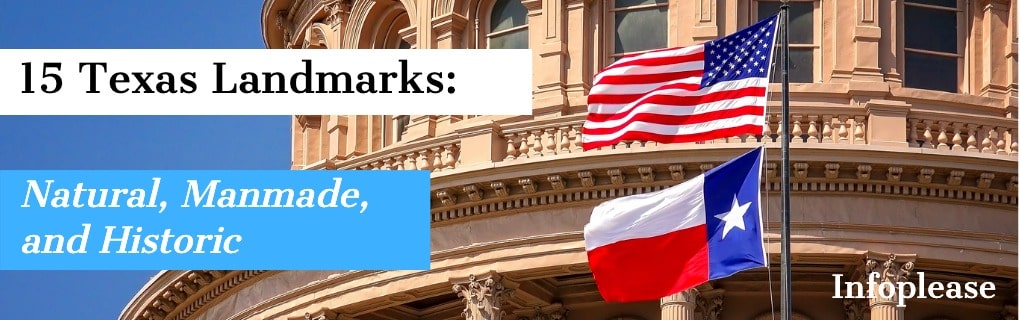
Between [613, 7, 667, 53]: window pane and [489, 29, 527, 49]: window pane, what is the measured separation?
1669 mm

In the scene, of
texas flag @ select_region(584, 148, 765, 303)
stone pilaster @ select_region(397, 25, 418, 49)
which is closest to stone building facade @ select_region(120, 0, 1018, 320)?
stone pilaster @ select_region(397, 25, 418, 49)

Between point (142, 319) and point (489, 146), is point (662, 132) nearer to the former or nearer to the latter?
point (489, 146)

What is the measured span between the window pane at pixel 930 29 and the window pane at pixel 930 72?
16cm

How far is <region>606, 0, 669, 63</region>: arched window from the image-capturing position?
49469 mm

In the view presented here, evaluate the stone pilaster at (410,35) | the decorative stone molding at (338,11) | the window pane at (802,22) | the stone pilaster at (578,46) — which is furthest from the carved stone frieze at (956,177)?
the decorative stone molding at (338,11)

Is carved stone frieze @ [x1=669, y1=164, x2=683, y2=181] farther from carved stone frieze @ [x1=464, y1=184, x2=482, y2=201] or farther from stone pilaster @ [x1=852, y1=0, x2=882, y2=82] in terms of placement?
stone pilaster @ [x1=852, y1=0, x2=882, y2=82]

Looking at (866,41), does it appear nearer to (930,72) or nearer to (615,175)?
(930,72)

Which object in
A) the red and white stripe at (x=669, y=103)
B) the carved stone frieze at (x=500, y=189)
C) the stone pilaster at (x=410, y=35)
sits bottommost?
the carved stone frieze at (x=500, y=189)

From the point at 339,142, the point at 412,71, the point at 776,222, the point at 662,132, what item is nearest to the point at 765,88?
the point at 662,132

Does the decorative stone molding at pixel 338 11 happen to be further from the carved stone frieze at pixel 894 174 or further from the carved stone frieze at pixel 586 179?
the carved stone frieze at pixel 894 174

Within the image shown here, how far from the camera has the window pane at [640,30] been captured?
162 feet

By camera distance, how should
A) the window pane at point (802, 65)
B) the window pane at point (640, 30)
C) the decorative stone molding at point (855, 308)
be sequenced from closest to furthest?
the decorative stone molding at point (855, 308) → the window pane at point (802, 65) → the window pane at point (640, 30)

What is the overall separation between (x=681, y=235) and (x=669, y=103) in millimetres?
2326

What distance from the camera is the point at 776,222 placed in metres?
45.5
